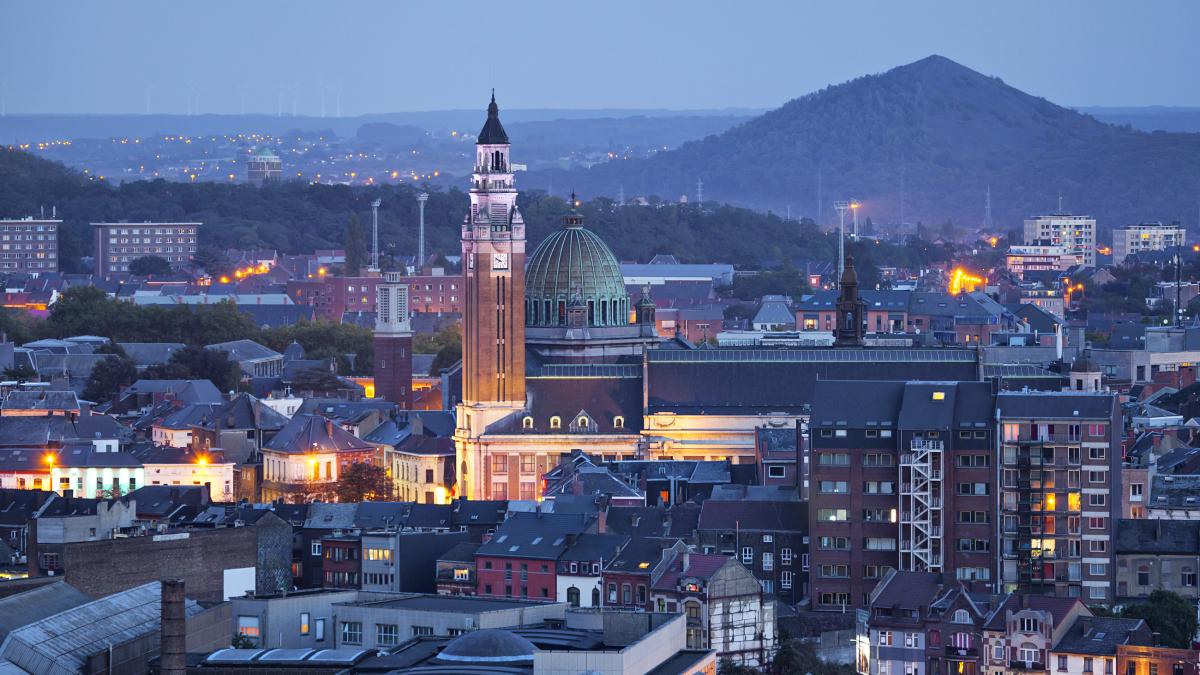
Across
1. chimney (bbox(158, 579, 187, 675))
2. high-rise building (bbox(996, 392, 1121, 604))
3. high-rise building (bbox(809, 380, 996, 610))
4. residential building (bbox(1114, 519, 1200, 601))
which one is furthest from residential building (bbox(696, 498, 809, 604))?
chimney (bbox(158, 579, 187, 675))

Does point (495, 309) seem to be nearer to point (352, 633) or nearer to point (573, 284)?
point (573, 284)

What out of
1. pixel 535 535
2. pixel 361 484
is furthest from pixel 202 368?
pixel 535 535

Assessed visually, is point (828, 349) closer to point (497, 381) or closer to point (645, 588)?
point (497, 381)

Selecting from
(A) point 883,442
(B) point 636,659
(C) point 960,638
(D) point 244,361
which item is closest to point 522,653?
(B) point 636,659

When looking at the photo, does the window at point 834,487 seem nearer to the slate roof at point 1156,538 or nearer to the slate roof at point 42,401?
the slate roof at point 1156,538

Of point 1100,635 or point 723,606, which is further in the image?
point 723,606

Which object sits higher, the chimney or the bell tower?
the bell tower

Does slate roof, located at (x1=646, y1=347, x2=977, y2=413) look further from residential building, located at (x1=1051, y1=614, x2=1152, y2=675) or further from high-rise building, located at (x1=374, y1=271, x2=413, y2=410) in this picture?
residential building, located at (x1=1051, y1=614, x2=1152, y2=675)
